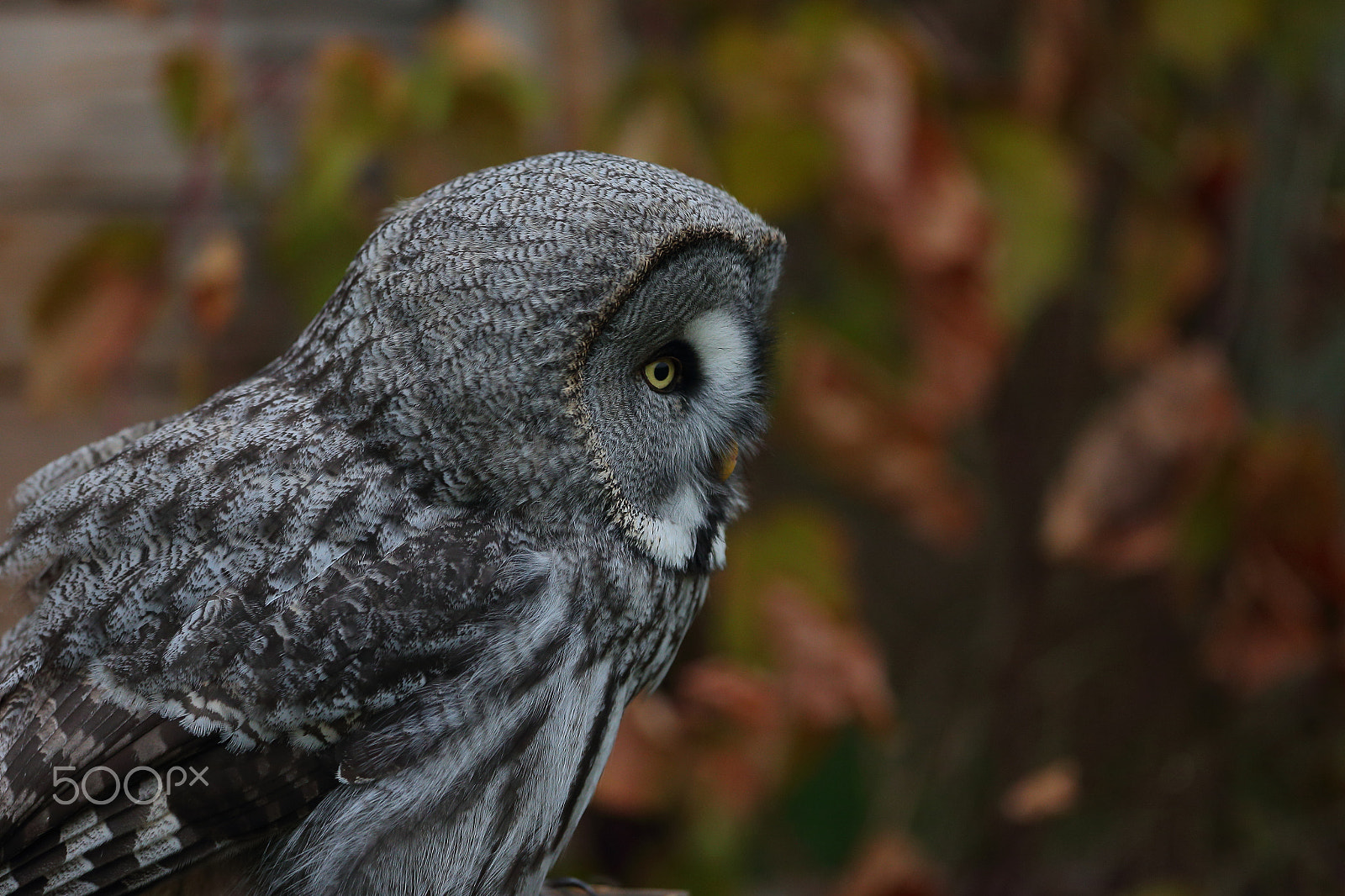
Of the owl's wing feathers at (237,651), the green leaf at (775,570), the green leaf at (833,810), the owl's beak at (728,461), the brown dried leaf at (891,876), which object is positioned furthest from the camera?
the green leaf at (833,810)

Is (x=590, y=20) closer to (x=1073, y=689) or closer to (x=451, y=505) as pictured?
(x=451, y=505)

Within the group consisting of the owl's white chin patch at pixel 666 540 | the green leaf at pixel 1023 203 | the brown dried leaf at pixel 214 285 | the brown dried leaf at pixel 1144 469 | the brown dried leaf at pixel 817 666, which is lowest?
the owl's white chin patch at pixel 666 540

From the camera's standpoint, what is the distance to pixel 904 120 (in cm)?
158

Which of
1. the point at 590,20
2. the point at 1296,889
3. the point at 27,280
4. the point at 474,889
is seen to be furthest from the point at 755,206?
the point at 1296,889

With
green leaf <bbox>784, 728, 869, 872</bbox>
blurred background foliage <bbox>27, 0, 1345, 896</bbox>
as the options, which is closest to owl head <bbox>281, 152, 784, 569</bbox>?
blurred background foliage <bbox>27, 0, 1345, 896</bbox>

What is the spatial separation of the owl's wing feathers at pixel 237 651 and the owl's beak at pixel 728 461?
0.23 m

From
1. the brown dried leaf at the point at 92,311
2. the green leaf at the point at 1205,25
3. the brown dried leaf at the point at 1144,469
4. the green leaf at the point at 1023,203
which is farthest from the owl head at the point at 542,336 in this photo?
the green leaf at the point at 1205,25

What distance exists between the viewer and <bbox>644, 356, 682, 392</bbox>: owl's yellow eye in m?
1.04

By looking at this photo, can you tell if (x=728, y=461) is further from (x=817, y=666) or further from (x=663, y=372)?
(x=817, y=666)

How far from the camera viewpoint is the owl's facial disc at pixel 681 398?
39.2 inches

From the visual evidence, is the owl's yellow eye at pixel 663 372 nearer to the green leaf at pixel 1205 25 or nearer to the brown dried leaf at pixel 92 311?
the brown dried leaf at pixel 92 311

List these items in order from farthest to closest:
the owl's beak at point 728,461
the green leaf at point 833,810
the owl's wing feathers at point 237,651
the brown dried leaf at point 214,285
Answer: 1. the green leaf at point 833,810
2. the brown dried leaf at point 214,285
3. the owl's beak at point 728,461
4. the owl's wing feathers at point 237,651

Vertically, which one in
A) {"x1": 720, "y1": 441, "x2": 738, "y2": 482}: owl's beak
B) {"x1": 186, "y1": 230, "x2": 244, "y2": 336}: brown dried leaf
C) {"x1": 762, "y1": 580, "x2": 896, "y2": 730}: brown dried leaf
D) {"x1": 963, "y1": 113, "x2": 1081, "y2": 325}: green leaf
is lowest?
{"x1": 720, "y1": 441, "x2": 738, "y2": 482}: owl's beak

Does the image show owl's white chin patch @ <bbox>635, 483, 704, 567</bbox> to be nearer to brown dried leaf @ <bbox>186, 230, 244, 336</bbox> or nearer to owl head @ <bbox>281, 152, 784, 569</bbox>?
owl head @ <bbox>281, 152, 784, 569</bbox>
